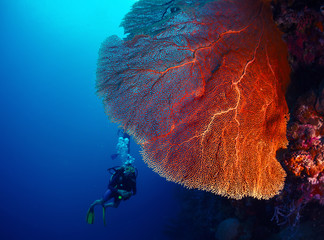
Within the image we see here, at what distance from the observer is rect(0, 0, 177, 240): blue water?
96.2 feet

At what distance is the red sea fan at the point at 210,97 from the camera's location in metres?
2.39

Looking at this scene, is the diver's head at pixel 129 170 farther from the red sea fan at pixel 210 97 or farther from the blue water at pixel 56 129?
the blue water at pixel 56 129

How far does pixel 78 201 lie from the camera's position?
36.2 m

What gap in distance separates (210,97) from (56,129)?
Result: 73659 millimetres

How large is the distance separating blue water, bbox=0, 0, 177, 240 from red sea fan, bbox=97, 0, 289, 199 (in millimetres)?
21723

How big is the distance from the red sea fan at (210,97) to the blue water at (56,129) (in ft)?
71.3

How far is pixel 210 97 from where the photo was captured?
8.43 ft

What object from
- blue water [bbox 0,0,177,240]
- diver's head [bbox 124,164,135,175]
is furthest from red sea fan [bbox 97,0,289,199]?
blue water [bbox 0,0,177,240]

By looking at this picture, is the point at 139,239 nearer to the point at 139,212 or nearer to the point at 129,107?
Result: the point at 139,212

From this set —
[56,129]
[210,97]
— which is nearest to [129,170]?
[210,97]

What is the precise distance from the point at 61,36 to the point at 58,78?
1704cm

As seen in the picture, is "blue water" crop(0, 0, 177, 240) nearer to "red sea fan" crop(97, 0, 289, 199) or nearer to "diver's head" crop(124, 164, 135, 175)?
"diver's head" crop(124, 164, 135, 175)

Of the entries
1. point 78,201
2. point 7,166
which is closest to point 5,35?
point 7,166

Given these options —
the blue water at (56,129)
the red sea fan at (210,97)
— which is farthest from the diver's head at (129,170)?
the blue water at (56,129)
